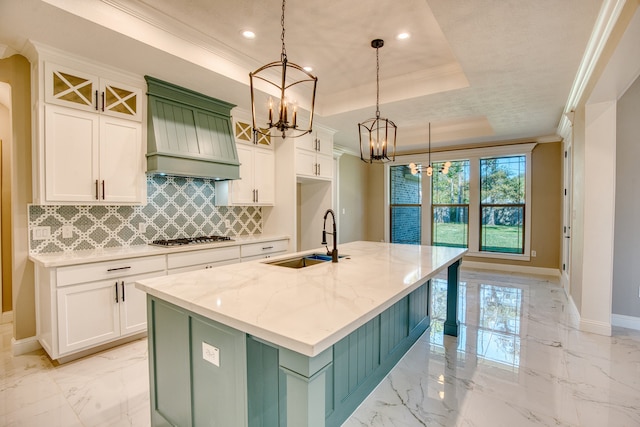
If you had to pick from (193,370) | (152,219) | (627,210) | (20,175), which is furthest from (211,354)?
(627,210)

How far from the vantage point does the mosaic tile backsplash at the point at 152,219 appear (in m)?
2.83

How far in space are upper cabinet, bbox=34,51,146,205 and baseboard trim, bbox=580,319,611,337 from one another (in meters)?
4.79

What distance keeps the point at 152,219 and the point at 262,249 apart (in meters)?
1.35

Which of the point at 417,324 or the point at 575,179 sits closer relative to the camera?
the point at 417,324

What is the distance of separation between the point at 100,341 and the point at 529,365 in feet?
12.1

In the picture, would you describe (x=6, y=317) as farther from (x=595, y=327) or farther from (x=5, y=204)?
(x=595, y=327)

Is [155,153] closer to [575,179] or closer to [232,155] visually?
[232,155]

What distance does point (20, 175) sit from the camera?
2703 mm

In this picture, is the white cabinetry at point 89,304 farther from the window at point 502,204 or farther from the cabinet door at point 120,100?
the window at point 502,204

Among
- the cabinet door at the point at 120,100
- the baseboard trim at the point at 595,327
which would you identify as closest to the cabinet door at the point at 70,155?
the cabinet door at the point at 120,100

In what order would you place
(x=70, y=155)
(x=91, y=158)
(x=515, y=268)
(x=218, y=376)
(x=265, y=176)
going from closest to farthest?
(x=218, y=376) → (x=70, y=155) → (x=91, y=158) → (x=265, y=176) → (x=515, y=268)

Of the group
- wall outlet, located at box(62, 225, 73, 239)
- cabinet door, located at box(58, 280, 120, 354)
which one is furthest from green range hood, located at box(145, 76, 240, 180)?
cabinet door, located at box(58, 280, 120, 354)

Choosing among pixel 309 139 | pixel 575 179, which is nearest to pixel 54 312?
pixel 309 139

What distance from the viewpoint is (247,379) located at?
1316 mm
